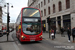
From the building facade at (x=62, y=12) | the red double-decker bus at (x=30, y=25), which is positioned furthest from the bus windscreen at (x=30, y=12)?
the building facade at (x=62, y=12)

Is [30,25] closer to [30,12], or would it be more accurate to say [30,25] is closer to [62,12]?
[30,12]

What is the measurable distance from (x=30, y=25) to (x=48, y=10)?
22247 mm

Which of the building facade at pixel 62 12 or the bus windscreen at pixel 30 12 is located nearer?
the bus windscreen at pixel 30 12

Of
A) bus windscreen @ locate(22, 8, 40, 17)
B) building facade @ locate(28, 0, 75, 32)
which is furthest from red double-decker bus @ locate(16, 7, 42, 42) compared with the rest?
building facade @ locate(28, 0, 75, 32)

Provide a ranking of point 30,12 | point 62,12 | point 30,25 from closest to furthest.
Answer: point 30,25
point 30,12
point 62,12

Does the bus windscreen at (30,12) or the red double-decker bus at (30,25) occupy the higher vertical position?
the bus windscreen at (30,12)

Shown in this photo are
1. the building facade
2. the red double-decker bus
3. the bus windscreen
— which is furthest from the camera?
the building facade

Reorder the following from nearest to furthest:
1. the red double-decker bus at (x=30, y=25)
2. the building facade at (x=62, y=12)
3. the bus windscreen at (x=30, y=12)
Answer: the red double-decker bus at (x=30, y=25) < the bus windscreen at (x=30, y=12) < the building facade at (x=62, y=12)

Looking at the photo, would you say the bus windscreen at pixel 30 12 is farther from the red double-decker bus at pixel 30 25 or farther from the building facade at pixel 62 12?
the building facade at pixel 62 12

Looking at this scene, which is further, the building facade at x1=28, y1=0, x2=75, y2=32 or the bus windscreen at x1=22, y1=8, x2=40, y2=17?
the building facade at x1=28, y1=0, x2=75, y2=32

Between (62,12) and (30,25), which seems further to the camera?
(62,12)

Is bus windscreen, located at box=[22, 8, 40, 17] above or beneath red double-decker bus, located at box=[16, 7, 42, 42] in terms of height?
above

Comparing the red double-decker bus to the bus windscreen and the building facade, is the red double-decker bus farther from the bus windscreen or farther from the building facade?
the building facade

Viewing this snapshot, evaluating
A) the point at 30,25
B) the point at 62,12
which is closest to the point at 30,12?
the point at 30,25
